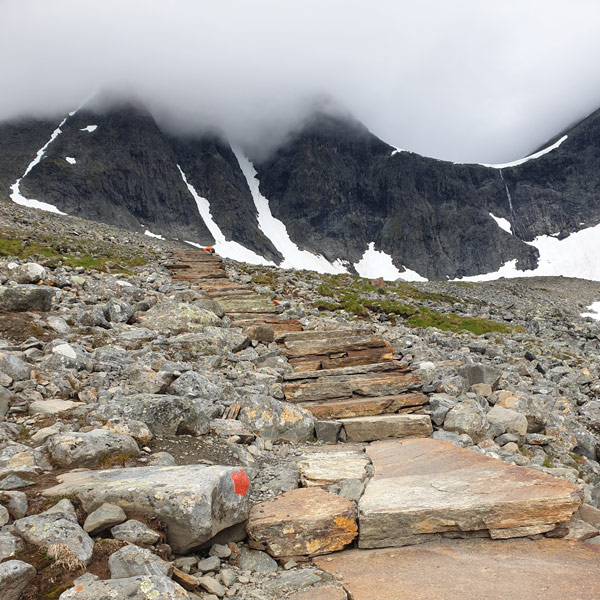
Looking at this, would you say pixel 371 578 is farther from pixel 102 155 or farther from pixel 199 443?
pixel 102 155

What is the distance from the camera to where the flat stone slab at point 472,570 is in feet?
14.4

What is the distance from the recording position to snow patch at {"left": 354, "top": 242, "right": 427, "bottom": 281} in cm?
17875

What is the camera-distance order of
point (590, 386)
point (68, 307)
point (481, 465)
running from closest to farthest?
point (481, 465) < point (68, 307) < point (590, 386)

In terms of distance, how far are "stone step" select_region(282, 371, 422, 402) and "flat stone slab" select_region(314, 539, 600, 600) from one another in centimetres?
640

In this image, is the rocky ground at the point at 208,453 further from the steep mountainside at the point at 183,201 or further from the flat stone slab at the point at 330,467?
the steep mountainside at the point at 183,201

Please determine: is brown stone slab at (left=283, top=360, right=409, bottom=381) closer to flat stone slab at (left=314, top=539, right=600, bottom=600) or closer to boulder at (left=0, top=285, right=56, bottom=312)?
flat stone slab at (left=314, top=539, right=600, bottom=600)

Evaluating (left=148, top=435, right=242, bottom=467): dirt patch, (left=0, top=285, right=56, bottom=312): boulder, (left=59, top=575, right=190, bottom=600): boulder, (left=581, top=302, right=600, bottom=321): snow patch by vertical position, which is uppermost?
(left=581, top=302, right=600, bottom=321): snow patch

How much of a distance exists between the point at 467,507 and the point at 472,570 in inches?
34.7

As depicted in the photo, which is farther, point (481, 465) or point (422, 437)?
point (422, 437)

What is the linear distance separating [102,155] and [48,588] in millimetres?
169798

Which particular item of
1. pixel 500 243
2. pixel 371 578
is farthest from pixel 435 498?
pixel 500 243

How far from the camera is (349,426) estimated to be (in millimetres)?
10469

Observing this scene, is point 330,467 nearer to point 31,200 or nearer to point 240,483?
point 240,483

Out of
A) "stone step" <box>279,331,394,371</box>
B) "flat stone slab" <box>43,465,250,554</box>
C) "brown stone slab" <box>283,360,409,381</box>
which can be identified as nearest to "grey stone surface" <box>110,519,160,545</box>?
"flat stone slab" <box>43,465,250,554</box>
